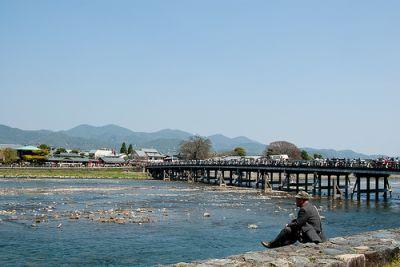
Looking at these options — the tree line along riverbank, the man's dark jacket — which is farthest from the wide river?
the tree line along riverbank

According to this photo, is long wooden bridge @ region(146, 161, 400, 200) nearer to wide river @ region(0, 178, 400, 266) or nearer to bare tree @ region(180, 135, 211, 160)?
wide river @ region(0, 178, 400, 266)

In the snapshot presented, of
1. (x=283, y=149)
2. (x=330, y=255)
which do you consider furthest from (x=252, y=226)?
(x=283, y=149)

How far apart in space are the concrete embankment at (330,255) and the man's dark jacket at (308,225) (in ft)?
1.13

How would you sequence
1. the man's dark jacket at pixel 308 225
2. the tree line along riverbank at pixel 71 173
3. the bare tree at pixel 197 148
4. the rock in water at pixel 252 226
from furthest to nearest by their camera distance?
the bare tree at pixel 197 148, the tree line along riverbank at pixel 71 173, the rock in water at pixel 252 226, the man's dark jacket at pixel 308 225

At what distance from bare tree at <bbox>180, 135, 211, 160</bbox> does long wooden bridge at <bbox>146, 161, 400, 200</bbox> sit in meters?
35.3

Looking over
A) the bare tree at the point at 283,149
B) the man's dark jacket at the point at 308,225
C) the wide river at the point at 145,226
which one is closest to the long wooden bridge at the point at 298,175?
the wide river at the point at 145,226

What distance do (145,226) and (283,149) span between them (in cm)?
13467

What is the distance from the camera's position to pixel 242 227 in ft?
98.5

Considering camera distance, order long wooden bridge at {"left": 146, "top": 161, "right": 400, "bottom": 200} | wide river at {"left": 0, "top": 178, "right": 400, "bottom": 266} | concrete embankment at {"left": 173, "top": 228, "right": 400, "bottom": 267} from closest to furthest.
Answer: concrete embankment at {"left": 173, "top": 228, "right": 400, "bottom": 267} → wide river at {"left": 0, "top": 178, "right": 400, "bottom": 266} → long wooden bridge at {"left": 146, "top": 161, "right": 400, "bottom": 200}

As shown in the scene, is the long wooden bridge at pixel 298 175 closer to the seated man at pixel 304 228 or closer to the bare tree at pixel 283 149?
the seated man at pixel 304 228

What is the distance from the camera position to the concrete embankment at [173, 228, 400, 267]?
8805mm

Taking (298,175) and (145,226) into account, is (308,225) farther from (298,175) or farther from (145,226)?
(298,175)

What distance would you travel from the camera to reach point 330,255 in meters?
9.39

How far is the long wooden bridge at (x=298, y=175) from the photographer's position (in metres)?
51.6
